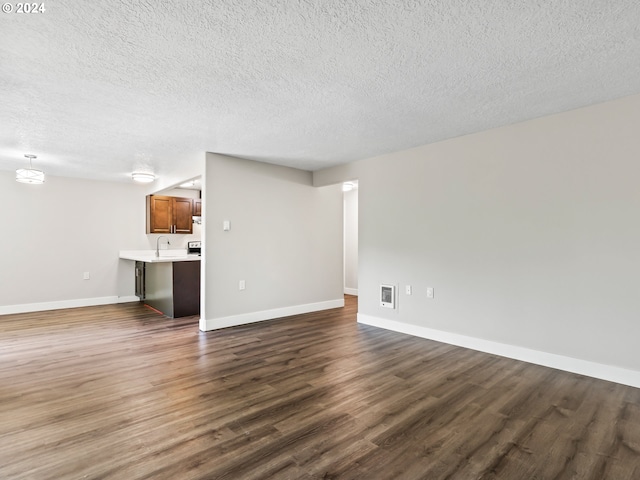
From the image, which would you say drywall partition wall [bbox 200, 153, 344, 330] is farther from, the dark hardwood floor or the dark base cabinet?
the dark base cabinet

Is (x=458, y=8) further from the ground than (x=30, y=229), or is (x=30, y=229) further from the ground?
(x=458, y=8)

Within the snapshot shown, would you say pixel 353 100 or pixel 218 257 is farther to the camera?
pixel 218 257

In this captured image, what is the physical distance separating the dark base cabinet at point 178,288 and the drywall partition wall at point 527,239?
9.74ft

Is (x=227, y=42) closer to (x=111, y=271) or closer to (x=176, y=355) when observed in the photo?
(x=176, y=355)

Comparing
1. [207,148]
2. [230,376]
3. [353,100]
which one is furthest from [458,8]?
[207,148]

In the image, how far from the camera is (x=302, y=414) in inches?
89.3

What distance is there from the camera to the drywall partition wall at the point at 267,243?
4477 millimetres

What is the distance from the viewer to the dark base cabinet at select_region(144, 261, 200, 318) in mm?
5246

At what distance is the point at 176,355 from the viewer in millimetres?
3459

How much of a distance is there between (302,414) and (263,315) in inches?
109

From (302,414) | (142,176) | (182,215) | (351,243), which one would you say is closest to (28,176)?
(142,176)

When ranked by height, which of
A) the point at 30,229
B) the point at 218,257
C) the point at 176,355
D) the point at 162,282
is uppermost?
the point at 30,229

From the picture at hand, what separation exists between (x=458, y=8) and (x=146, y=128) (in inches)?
119

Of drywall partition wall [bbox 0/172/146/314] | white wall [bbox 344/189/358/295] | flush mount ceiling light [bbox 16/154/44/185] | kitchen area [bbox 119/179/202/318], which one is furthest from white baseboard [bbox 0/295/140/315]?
white wall [bbox 344/189/358/295]
